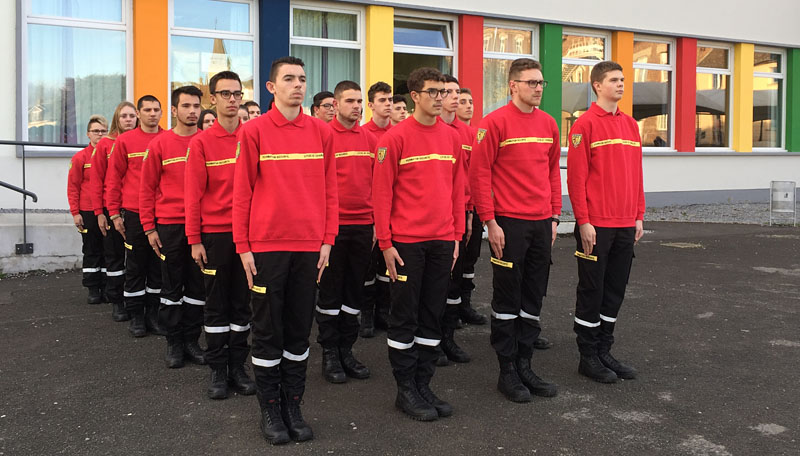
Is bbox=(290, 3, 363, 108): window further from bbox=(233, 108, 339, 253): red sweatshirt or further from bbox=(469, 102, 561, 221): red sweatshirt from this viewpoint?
bbox=(233, 108, 339, 253): red sweatshirt

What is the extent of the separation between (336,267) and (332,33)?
9.34 metres

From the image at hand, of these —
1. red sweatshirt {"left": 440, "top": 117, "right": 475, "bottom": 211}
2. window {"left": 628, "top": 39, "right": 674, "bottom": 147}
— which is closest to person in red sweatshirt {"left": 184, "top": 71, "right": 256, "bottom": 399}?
red sweatshirt {"left": 440, "top": 117, "right": 475, "bottom": 211}

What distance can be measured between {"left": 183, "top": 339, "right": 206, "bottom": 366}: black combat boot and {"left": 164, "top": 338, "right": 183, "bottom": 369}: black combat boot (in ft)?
0.13

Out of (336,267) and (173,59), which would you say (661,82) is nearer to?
(173,59)

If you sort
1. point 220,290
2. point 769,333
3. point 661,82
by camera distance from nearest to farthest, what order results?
1. point 220,290
2. point 769,333
3. point 661,82

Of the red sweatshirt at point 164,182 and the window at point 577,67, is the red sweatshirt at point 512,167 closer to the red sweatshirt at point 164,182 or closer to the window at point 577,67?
the red sweatshirt at point 164,182

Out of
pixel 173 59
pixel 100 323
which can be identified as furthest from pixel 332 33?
pixel 100 323

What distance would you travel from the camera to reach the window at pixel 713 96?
60.0 ft

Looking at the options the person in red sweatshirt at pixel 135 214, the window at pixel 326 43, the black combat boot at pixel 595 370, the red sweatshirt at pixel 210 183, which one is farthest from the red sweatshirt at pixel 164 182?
the window at pixel 326 43

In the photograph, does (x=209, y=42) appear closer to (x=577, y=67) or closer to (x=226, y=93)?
(x=577, y=67)

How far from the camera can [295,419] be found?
4.10 meters

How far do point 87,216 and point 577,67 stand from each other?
38.4 feet

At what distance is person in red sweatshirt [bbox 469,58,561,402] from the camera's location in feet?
15.7

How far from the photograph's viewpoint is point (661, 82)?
17797 millimetres
